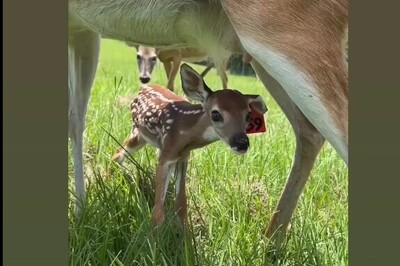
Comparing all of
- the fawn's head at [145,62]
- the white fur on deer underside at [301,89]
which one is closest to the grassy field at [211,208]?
the white fur on deer underside at [301,89]

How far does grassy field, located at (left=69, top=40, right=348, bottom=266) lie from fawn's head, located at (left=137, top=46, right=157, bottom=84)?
1.39 m

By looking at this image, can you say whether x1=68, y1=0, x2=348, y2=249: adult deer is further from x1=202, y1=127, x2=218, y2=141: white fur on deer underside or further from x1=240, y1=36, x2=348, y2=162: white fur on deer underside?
x1=202, y1=127, x2=218, y2=141: white fur on deer underside

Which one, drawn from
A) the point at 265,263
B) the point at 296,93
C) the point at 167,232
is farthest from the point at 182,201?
the point at 296,93

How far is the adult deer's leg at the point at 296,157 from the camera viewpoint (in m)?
3.43

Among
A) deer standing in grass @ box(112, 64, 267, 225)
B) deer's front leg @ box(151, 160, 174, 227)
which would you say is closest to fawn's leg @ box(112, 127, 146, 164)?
deer standing in grass @ box(112, 64, 267, 225)

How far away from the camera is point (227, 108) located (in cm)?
293

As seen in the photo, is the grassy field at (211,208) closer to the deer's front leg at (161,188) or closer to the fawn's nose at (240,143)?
the deer's front leg at (161,188)

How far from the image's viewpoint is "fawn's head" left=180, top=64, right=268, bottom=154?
2875 millimetres

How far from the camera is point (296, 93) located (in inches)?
99.7

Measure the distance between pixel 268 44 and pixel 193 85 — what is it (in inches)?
22.8

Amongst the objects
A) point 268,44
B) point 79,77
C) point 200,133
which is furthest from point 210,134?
point 79,77

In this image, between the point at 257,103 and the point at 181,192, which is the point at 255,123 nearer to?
the point at 257,103

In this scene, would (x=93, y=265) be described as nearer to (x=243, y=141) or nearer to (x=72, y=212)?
(x=72, y=212)

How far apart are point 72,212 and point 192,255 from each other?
2.21ft
